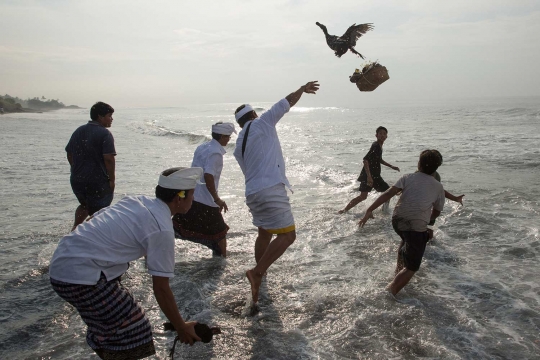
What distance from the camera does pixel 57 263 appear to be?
94.4 inches

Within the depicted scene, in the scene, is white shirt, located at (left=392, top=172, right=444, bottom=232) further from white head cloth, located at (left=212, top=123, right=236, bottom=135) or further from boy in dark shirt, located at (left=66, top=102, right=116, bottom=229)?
boy in dark shirt, located at (left=66, top=102, right=116, bottom=229)

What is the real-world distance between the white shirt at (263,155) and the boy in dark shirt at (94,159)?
196 centimetres

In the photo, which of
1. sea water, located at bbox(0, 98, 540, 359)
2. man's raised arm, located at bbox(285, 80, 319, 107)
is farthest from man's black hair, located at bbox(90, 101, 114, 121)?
man's raised arm, located at bbox(285, 80, 319, 107)

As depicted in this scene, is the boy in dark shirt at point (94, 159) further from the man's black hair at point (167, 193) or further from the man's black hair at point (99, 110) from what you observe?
the man's black hair at point (167, 193)

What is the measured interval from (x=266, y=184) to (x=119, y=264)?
2.01 m

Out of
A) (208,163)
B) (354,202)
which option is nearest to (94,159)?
(208,163)

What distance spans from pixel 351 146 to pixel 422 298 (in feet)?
58.0

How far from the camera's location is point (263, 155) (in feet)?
14.1

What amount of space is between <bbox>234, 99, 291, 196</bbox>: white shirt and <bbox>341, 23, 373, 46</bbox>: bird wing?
57.4 inches

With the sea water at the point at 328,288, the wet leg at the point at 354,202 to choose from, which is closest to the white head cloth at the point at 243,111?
the sea water at the point at 328,288

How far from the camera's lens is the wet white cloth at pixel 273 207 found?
14.1 ft

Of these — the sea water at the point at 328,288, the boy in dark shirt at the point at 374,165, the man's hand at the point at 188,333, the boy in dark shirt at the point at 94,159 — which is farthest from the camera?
the boy in dark shirt at the point at 374,165

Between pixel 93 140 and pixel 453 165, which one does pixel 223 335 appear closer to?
pixel 93 140

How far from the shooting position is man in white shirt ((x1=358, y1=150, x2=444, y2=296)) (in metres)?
4.48
